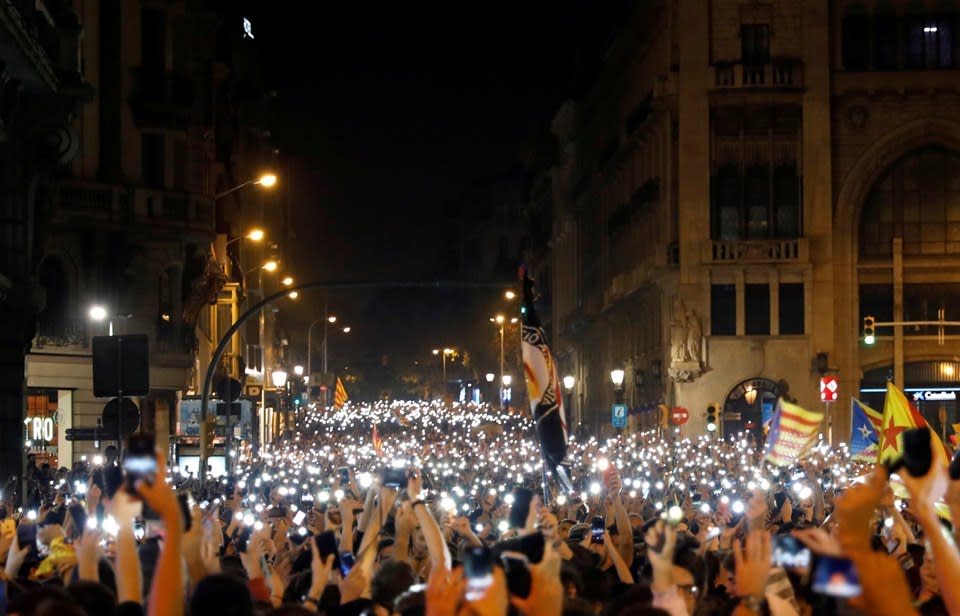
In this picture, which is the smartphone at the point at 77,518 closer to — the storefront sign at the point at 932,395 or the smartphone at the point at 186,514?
the smartphone at the point at 186,514

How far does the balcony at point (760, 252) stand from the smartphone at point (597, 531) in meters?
44.7

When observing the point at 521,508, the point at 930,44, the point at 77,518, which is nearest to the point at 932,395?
the point at 930,44

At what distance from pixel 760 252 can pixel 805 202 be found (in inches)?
84.3

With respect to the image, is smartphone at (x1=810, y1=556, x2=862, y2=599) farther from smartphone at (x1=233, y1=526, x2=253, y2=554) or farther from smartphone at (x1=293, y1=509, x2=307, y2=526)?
smartphone at (x1=293, y1=509, x2=307, y2=526)

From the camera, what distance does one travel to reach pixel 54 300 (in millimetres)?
44281

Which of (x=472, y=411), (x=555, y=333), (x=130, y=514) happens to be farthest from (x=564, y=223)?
(x=130, y=514)

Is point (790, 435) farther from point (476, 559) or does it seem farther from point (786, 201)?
point (786, 201)

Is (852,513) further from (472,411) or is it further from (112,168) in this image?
(472,411)

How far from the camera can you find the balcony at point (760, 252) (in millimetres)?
60938

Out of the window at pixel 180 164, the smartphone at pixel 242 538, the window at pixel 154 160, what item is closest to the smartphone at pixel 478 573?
the smartphone at pixel 242 538

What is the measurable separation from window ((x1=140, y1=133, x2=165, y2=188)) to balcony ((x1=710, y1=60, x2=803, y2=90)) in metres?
20.2

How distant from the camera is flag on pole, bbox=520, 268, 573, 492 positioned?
23.2 meters

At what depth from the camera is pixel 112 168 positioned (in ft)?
150

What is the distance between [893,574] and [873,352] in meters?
57.6
